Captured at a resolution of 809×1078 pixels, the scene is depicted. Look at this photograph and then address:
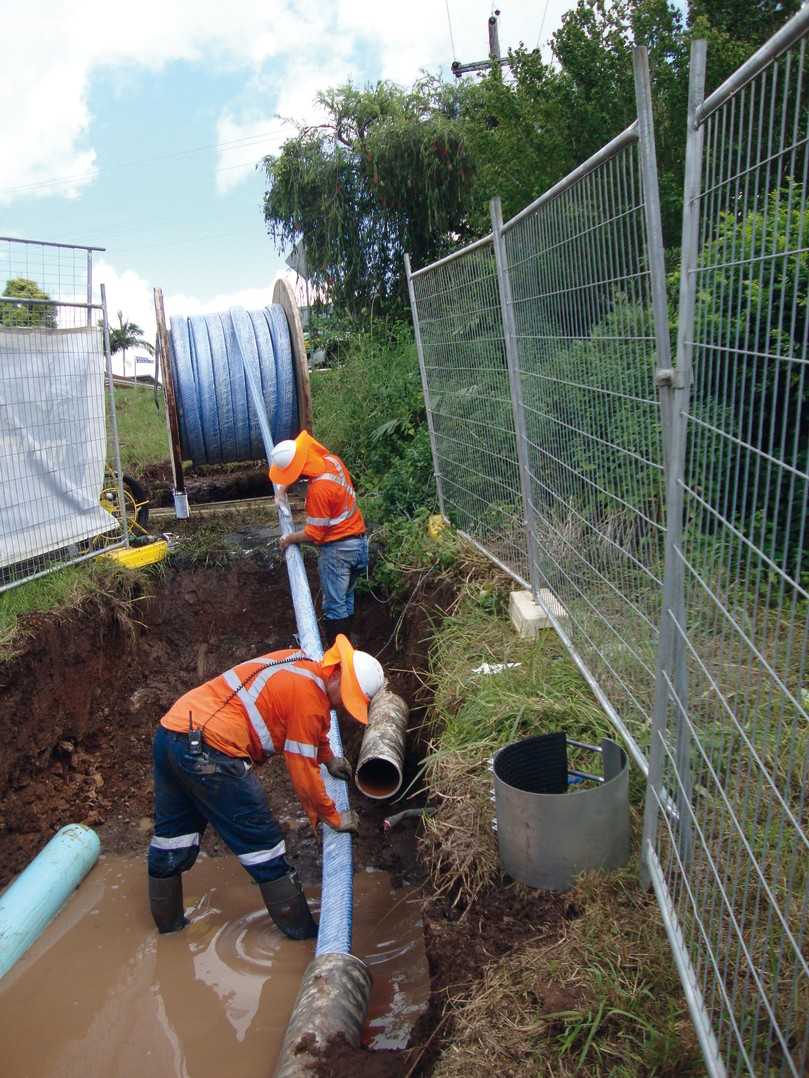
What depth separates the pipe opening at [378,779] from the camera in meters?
5.04

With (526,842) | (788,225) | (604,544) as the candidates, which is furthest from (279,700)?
(788,225)

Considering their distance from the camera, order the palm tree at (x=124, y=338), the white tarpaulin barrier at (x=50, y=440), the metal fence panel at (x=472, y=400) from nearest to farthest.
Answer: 1. the metal fence panel at (x=472, y=400)
2. the white tarpaulin barrier at (x=50, y=440)
3. the palm tree at (x=124, y=338)

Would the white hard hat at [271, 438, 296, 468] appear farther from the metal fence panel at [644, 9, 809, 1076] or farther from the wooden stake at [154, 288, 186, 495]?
the metal fence panel at [644, 9, 809, 1076]

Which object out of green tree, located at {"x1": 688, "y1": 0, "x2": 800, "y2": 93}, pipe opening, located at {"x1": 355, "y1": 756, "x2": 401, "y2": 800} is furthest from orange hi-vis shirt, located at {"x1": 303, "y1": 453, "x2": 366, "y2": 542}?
green tree, located at {"x1": 688, "y1": 0, "x2": 800, "y2": 93}

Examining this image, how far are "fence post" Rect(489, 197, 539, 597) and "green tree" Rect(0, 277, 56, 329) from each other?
3605mm

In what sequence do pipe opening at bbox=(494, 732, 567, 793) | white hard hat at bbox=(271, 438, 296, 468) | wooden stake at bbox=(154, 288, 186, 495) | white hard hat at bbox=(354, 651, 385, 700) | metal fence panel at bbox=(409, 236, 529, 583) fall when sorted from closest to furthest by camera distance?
pipe opening at bbox=(494, 732, 567, 793), white hard hat at bbox=(354, 651, 385, 700), metal fence panel at bbox=(409, 236, 529, 583), white hard hat at bbox=(271, 438, 296, 468), wooden stake at bbox=(154, 288, 186, 495)

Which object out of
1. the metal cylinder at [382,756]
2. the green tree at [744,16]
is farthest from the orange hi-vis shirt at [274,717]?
the green tree at [744,16]

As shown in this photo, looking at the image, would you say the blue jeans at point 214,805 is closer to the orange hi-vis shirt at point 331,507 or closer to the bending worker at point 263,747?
the bending worker at point 263,747

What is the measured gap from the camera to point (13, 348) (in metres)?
6.25

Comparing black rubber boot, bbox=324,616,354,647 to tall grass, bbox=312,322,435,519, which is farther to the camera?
tall grass, bbox=312,322,435,519

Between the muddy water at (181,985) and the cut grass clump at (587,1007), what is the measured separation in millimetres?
987

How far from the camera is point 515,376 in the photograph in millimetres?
4691

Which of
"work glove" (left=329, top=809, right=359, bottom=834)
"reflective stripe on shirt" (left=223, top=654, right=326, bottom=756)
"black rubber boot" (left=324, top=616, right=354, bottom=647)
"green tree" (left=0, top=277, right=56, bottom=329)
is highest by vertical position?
"green tree" (left=0, top=277, right=56, bottom=329)

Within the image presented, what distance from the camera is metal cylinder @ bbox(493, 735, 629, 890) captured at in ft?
9.71
